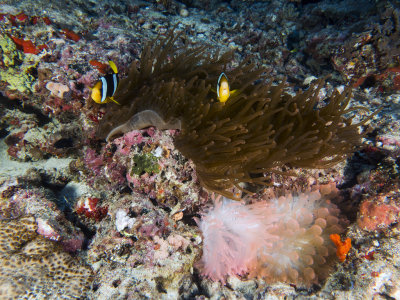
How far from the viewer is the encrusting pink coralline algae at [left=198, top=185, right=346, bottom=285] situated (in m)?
2.65

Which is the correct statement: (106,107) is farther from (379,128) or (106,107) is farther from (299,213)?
(379,128)

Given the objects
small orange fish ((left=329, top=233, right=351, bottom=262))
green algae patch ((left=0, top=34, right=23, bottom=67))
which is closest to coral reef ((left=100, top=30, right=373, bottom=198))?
small orange fish ((left=329, top=233, right=351, bottom=262))

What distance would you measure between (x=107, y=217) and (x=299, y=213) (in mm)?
2465

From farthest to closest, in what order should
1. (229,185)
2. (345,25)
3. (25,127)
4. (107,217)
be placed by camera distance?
(345,25) < (25,127) < (107,217) < (229,185)

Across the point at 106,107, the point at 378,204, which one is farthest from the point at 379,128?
the point at 106,107

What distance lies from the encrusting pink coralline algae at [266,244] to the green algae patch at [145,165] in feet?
2.73

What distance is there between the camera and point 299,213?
285cm

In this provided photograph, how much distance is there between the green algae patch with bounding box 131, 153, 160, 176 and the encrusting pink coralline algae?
0.83 metres

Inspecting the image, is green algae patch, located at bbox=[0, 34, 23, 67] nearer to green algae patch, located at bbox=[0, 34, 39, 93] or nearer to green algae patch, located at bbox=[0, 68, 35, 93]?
green algae patch, located at bbox=[0, 34, 39, 93]

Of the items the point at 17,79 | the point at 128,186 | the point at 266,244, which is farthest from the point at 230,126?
the point at 17,79

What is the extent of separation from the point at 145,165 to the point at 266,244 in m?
1.68

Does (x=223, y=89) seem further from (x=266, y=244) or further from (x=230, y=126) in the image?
(x=266, y=244)

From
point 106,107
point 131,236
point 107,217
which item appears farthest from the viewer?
point 106,107

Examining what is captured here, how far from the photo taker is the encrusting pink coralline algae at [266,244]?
2.65 meters
